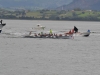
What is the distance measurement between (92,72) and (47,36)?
202 ft

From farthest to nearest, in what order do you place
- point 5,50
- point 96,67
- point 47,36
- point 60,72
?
1. point 47,36
2. point 5,50
3. point 96,67
4. point 60,72

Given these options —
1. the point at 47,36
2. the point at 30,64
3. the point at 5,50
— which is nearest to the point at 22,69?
the point at 30,64

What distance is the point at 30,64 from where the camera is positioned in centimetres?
7581

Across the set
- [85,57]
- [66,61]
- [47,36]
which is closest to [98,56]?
[85,57]

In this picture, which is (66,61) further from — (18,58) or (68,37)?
(68,37)

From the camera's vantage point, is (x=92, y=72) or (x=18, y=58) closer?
(x=92, y=72)

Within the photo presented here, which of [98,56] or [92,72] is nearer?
[92,72]

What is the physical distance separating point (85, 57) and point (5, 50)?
18.8 meters

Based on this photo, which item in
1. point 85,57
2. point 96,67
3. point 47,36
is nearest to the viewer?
point 96,67

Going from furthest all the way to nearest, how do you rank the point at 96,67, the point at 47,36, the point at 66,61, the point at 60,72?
the point at 47,36 < the point at 66,61 < the point at 96,67 < the point at 60,72

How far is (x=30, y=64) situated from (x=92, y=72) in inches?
418

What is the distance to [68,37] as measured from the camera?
13375cm

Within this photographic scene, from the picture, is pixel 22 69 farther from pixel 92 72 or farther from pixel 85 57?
pixel 85 57

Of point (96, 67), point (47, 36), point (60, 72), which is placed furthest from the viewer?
point (47, 36)
